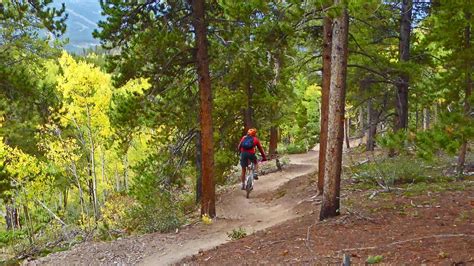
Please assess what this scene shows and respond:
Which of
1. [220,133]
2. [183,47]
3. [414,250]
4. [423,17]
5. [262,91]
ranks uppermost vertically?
[423,17]

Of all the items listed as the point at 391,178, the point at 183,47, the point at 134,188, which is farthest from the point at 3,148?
the point at 391,178

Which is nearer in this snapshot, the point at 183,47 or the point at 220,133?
the point at 183,47

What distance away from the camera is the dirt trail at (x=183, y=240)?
10.2m

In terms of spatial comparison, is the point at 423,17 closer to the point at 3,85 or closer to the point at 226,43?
the point at 226,43

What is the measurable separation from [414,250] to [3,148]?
19.5 m

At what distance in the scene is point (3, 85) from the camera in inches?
413

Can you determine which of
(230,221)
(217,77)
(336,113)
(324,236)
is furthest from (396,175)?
(217,77)

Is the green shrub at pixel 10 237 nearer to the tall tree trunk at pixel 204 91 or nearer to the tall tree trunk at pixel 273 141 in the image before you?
the tall tree trunk at pixel 273 141

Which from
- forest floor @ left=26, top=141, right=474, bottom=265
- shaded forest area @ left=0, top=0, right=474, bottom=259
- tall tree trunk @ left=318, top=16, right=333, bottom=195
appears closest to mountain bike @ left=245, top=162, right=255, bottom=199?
forest floor @ left=26, top=141, right=474, bottom=265

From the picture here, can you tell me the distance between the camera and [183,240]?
1102cm

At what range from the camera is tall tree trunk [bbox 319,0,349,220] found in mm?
8586

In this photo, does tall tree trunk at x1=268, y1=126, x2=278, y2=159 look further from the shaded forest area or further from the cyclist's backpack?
the cyclist's backpack

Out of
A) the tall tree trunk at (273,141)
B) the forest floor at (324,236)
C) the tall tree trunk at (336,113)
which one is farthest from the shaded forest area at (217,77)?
the tall tree trunk at (273,141)

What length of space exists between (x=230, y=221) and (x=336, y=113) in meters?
5.11
